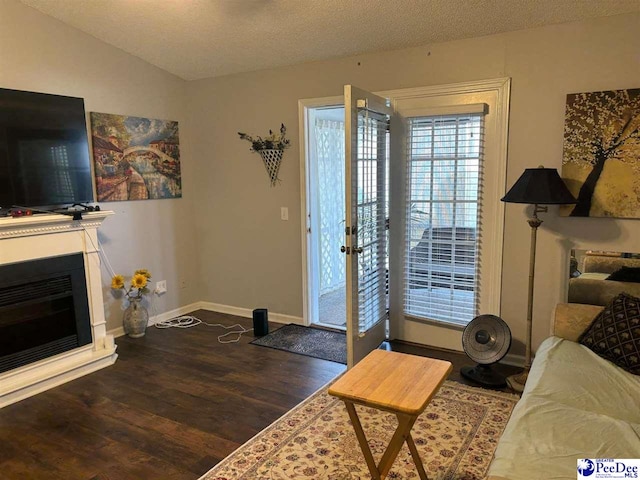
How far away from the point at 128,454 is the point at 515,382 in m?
2.36

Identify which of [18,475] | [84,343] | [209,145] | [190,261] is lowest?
[18,475]

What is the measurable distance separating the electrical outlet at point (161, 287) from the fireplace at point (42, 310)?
3.31 feet

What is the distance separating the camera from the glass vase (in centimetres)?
410

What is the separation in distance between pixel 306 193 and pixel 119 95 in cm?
182

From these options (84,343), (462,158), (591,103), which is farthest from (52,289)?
(591,103)

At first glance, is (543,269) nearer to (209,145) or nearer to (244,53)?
(244,53)

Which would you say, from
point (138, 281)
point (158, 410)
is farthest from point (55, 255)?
point (158, 410)

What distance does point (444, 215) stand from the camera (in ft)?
11.6

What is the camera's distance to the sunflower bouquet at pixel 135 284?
3.99m

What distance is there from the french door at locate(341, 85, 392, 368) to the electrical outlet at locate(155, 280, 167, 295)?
2.19 m

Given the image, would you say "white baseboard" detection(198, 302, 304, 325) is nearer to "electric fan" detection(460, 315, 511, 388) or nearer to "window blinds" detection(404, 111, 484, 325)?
"window blinds" detection(404, 111, 484, 325)

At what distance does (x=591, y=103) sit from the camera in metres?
2.96

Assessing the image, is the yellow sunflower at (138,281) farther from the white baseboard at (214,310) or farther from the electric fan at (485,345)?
the electric fan at (485,345)

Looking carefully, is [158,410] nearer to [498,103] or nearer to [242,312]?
[242,312]
